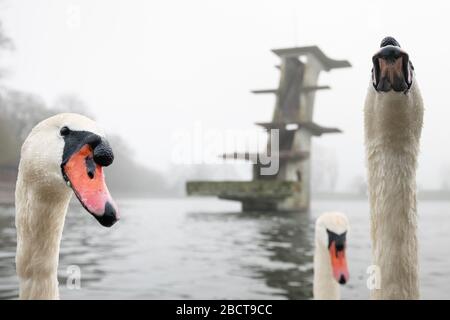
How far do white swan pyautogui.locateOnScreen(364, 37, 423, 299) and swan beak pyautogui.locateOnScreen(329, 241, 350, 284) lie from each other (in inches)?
107

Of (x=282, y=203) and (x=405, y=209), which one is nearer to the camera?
(x=405, y=209)

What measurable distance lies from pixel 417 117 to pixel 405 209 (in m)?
0.61

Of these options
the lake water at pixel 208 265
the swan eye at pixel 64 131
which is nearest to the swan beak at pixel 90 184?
the swan eye at pixel 64 131

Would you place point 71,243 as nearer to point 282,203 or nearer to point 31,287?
point 282,203

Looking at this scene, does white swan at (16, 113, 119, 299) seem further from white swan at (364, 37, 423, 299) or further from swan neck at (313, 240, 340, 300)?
swan neck at (313, 240, 340, 300)

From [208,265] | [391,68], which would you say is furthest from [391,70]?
[208,265]

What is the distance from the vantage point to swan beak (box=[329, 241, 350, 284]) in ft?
20.8

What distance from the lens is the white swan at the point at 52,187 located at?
2.84 m

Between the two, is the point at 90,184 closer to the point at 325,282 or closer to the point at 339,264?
the point at 339,264

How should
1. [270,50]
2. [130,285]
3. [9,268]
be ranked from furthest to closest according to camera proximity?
1. [270,50]
2. [9,268]
3. [130,285]

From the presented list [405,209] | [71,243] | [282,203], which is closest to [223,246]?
[71,243]

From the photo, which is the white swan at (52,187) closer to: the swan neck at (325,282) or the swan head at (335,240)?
the swan head at (335,240)

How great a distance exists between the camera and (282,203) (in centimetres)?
3606
